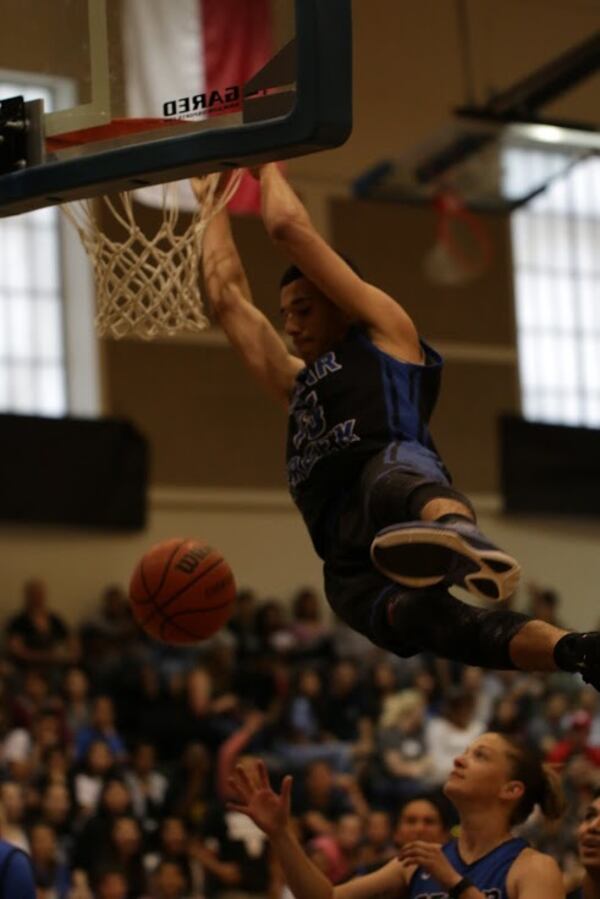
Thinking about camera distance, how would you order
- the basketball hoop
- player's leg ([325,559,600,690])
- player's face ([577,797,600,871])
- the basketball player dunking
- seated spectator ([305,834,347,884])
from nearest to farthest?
player's leg ([325,559,600,690]) < the basketball player dunking < player's face ([577,797,600,871]) < seated spectator ([305,834,347,884]) < the basketball hoop

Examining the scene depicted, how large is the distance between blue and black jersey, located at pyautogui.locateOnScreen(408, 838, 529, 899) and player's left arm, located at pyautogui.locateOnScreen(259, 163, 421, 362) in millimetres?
1448

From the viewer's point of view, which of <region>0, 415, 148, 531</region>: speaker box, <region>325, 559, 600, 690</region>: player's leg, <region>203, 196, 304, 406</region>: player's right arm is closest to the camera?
<region>325, 559, 600, 690</region>: player's leg

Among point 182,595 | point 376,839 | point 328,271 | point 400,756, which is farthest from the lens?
point 400,756

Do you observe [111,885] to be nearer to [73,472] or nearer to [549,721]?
[549,721]

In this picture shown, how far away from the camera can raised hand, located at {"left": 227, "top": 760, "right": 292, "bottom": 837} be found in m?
5.33

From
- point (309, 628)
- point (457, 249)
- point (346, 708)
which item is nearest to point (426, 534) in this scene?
point (346, 708)

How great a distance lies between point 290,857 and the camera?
5.29m

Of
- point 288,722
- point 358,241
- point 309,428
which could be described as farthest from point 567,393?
point 309,428

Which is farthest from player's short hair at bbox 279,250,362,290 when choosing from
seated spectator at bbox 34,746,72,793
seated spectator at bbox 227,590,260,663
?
seated spectator at bbox 227,590,260,663

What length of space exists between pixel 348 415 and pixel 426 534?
806mm

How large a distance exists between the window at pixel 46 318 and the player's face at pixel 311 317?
406 inches

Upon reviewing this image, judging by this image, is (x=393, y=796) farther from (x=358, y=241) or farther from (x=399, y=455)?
(x=399, y=455)

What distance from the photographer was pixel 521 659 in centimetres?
450

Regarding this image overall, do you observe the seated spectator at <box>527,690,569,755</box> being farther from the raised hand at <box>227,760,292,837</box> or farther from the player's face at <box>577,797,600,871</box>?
the player's face at <box>577,797,600,871</box>
